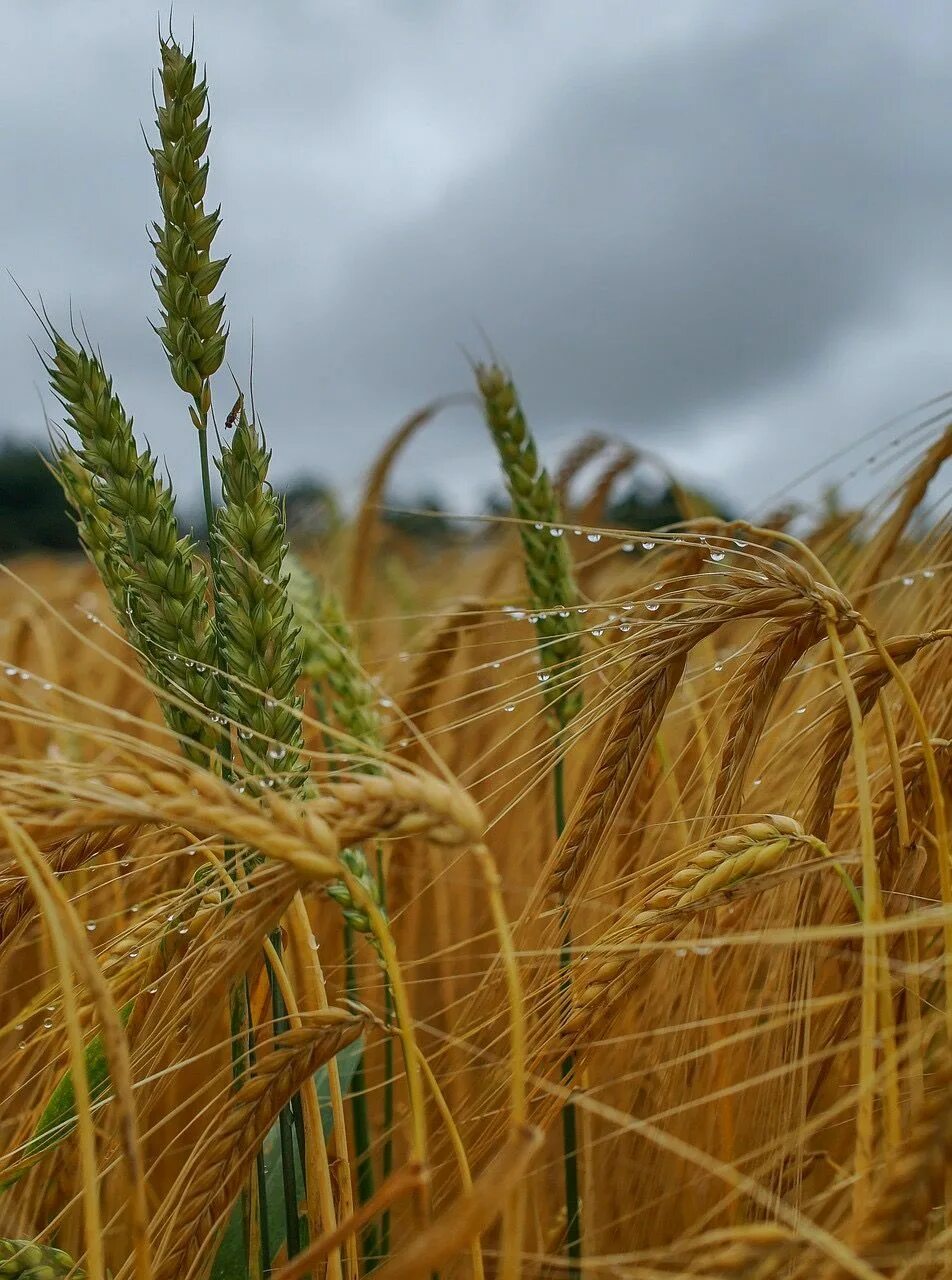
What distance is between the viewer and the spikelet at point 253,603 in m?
0.67

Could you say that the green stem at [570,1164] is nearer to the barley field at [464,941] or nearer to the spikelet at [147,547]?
the barley field at [464,941]

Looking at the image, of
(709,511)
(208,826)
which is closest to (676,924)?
(208,826)

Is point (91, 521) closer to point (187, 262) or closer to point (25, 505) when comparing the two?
point (187, 262)

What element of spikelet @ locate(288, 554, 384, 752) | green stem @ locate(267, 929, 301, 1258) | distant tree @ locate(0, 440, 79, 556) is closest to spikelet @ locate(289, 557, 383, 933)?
spikelet @ locate(288, 554, 384, 752)

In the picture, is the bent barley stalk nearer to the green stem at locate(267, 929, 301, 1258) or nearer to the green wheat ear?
the green wheat ear

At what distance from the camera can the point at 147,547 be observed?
674 millimetres

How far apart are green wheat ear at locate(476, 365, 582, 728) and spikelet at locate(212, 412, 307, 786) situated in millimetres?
497

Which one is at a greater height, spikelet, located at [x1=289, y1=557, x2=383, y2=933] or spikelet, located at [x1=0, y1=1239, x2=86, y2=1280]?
spikelet, located at [x1=289, y1=557, x2=383, y2=933]

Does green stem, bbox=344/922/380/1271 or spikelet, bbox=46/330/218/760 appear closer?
spikelet, bbox=46/330/218/760

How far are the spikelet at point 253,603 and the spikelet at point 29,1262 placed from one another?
0.34 meters

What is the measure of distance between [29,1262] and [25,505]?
22010 millimetres

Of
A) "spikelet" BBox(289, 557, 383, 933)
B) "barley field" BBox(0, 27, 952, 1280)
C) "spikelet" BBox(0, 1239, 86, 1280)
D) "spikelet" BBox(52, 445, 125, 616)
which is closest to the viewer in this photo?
"barley field" BBox(0, 27, 952, 1280)

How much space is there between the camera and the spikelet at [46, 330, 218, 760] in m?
0.68

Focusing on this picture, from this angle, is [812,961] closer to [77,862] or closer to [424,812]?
[424,812]
